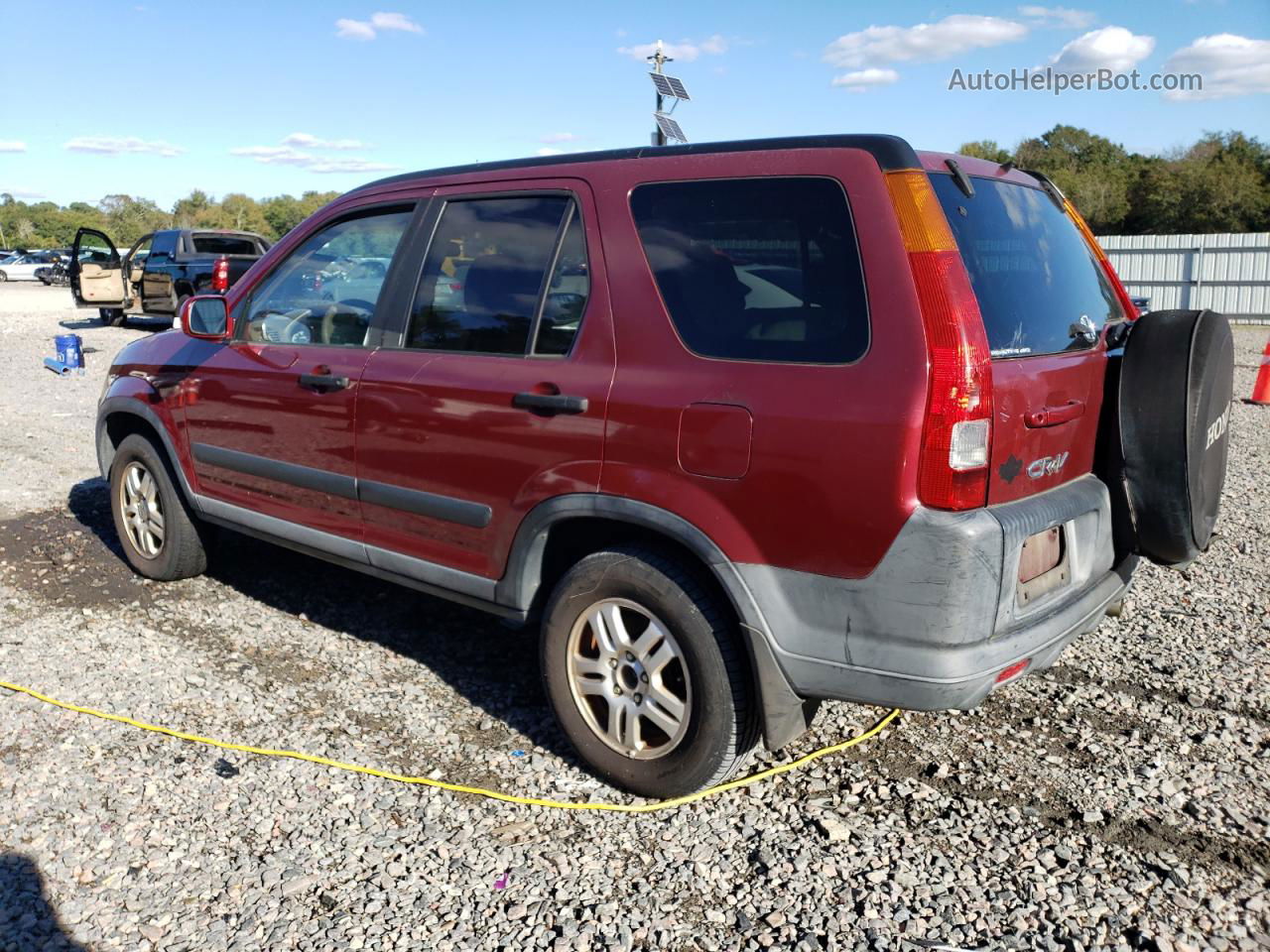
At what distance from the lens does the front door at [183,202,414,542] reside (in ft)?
13.3

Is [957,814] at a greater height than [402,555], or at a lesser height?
lesser

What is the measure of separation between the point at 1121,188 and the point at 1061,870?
41.8 m

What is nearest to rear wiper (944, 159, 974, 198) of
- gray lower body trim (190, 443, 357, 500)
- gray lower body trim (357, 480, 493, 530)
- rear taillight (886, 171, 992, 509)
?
rear taillight (886, 171, 992, 509)

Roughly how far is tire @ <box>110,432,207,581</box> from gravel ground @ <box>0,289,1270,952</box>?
0.42 m

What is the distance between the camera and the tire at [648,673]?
3047 millimetres

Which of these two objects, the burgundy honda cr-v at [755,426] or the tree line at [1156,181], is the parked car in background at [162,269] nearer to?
the tree line at [1156,181]

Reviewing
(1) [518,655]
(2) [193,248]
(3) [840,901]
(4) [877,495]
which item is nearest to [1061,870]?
(3) [840,901]

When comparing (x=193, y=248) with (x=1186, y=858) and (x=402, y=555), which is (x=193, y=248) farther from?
(x=1186, y=858)

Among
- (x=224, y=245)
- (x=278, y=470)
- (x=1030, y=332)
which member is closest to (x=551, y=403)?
(x=1030, y=332)

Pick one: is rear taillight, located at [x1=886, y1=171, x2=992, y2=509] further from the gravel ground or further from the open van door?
the open van door

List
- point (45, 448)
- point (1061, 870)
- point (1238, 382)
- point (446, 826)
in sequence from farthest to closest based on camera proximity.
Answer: point (1238, 382) < point (45, 448) < point (446, 826) < point (1061, 870)

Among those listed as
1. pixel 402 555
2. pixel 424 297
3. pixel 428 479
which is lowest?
pixel 402 555

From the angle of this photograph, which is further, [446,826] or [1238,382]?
[1238,382]

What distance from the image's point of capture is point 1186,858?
2938 mm
